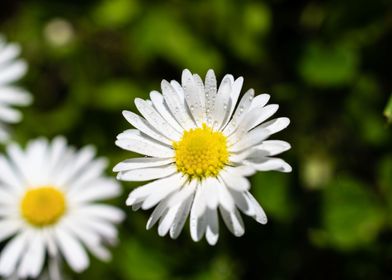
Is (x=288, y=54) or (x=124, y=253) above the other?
(x=288, y=54)

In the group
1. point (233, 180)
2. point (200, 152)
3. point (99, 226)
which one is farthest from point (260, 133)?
point (99, 226)

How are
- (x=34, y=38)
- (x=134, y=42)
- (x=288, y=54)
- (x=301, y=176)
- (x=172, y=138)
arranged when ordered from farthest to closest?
(x=34, y=38), (x=134, y=42), (x=288, y=54), (x=301, y=176), (x=172, y=138)

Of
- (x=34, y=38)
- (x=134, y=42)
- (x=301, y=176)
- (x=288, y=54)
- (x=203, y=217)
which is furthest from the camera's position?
(x=34, y=38)

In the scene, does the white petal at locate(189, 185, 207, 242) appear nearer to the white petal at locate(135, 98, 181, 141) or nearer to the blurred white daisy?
the white petal at locate(135, 98, 181, 141)

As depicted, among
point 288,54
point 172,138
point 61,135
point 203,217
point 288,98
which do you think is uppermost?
point 61,135

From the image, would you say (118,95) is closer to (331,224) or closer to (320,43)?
(320,43)

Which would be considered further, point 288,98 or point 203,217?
point 288,98

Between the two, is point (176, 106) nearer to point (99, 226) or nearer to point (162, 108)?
point (162, 108)

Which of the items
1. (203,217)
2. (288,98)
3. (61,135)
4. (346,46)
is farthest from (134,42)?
(203,217)
